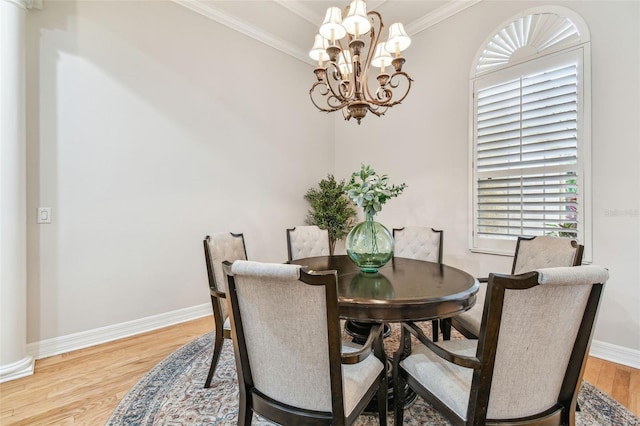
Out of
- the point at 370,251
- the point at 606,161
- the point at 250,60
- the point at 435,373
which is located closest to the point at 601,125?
the point at 606,161

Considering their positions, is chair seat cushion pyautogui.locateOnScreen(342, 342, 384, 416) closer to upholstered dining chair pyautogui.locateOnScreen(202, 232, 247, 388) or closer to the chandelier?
upholstered dining chair pyautogui.locateOnScreen(202, 232, 247, 388)

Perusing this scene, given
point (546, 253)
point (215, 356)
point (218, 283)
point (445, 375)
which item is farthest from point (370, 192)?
point (215, 356)

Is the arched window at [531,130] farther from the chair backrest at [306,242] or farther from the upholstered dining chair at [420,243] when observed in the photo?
the chair backrest at [306,242]

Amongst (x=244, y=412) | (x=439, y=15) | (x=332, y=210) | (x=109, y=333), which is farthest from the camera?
(x=332, y=210)

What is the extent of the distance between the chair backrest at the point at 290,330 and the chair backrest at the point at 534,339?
49 centimetres

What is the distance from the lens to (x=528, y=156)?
110 inches

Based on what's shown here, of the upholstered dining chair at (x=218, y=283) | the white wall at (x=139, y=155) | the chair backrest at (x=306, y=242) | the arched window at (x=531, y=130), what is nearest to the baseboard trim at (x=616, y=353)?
the arched window at (x=531, y=130)

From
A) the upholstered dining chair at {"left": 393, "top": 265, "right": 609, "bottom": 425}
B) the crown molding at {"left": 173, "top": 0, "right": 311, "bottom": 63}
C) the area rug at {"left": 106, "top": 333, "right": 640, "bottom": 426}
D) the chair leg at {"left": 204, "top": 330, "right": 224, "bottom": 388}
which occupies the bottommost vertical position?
the area rug at {"left": 106, "top": 333, "right": 640, "bottom": 426}

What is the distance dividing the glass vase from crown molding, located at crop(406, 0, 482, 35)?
2.80 m

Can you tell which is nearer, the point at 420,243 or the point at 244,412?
the point at 244,412

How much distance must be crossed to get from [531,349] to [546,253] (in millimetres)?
1276

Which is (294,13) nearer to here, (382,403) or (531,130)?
(531,130)

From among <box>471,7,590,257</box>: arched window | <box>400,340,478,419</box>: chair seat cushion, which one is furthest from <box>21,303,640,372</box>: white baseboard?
<box>400,340,478,419</box>: chair seat cushion

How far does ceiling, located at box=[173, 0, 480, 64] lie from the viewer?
3240 millimetres
